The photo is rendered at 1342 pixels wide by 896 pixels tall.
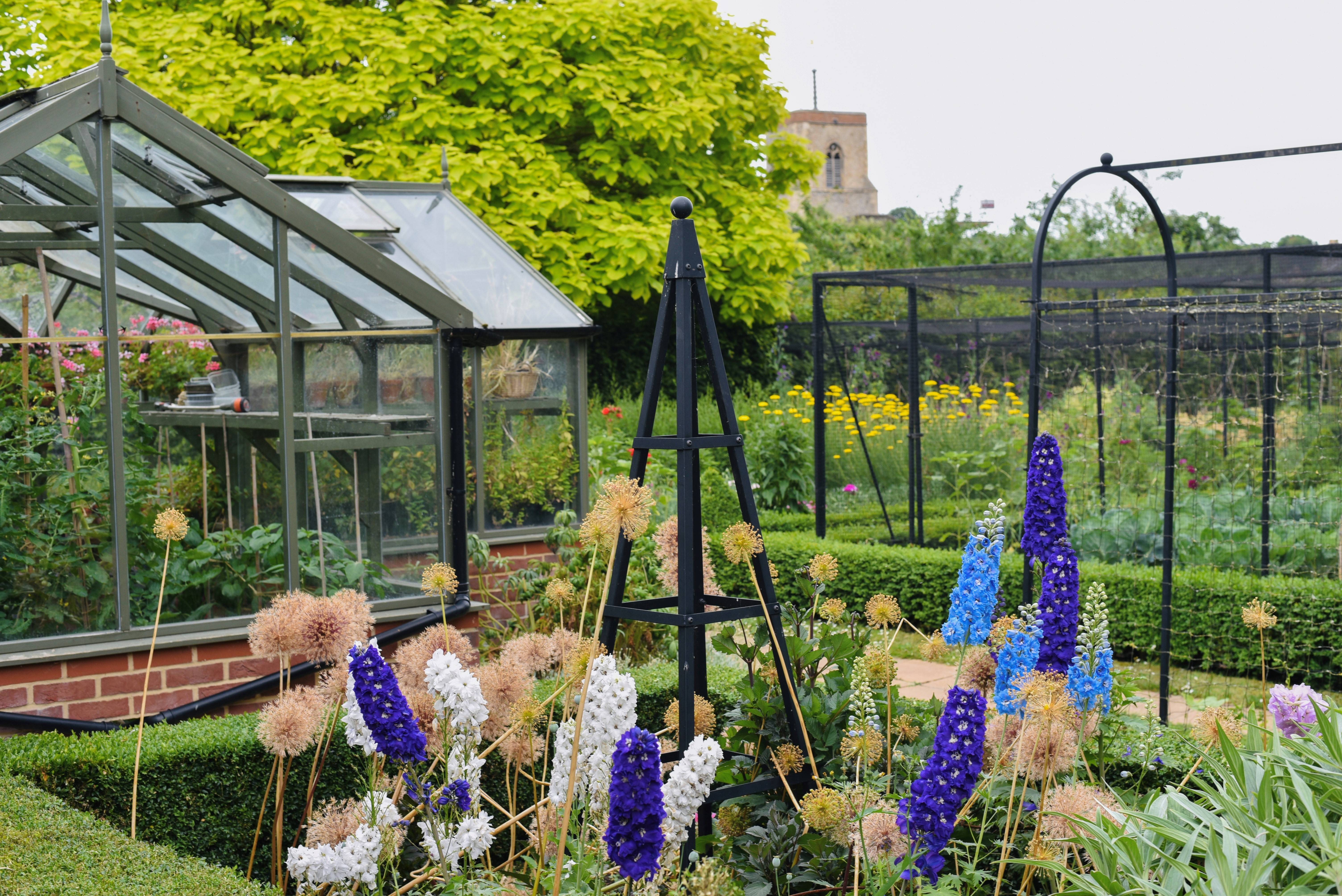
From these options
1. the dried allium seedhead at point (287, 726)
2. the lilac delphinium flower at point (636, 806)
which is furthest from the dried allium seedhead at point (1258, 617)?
the dried allium seedhead at point (287, 726)

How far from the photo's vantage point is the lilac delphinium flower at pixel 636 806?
6.20 feet

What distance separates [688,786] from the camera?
7.51ft

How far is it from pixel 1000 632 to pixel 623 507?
3.80 ft

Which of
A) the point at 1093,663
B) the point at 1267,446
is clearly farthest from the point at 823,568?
the point at 1267,446

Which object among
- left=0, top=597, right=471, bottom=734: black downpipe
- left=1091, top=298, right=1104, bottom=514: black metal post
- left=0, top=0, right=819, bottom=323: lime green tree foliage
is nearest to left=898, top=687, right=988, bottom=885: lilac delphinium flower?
left=0, top=597, right=471, bottom=734: black downpipe

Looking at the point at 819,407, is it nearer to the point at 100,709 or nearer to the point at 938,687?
the point at 938,687

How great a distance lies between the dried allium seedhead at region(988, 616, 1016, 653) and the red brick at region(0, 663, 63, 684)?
3.84 m

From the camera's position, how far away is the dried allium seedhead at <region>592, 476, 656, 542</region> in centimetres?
231

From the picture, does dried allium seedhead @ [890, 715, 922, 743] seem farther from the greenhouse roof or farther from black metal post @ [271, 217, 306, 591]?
the greenhouse roof

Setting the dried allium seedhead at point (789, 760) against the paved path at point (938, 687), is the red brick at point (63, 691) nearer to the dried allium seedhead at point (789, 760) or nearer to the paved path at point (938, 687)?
the dried allium seedhead at point (789, 760)

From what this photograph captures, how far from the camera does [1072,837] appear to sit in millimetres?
2416

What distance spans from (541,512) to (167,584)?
7.30ft

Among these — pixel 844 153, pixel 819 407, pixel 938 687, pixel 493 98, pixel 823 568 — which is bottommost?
pixel 938 687

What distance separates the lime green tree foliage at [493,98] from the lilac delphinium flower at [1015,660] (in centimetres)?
1193
